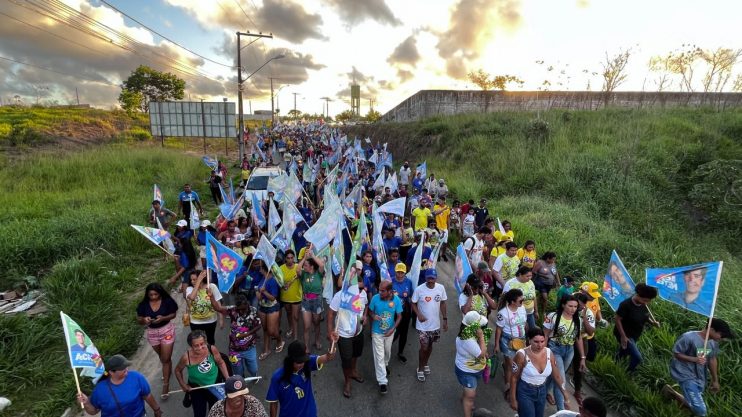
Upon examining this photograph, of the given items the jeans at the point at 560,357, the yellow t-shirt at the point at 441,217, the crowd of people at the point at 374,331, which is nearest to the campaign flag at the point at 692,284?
the crowd of people at the point at 374,331

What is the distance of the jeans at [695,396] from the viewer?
4.30m

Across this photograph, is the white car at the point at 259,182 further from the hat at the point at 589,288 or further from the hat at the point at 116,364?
the hat at the point at 589,288

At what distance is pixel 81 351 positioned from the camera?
3533 mm

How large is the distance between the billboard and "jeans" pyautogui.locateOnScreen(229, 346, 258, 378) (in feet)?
86.5

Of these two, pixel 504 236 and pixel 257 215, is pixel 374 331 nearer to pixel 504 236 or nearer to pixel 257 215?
pixel 504 236

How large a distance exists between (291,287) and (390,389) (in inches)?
82.8

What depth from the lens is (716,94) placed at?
26.8m

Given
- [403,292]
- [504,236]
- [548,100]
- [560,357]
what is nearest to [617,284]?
[560,357]

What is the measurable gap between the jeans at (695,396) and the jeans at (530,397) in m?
1.84

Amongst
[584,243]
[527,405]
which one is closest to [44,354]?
[527,405]

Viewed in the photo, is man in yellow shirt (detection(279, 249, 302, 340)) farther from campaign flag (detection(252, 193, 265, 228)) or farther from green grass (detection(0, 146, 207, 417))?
campaign flag (detection(252, 193, 265, 228))

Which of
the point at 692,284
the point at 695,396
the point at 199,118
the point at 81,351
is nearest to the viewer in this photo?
the point at 81,351

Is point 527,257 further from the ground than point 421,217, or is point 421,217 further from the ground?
point 421,217

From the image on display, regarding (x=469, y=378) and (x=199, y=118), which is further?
(x=199, y=118)
